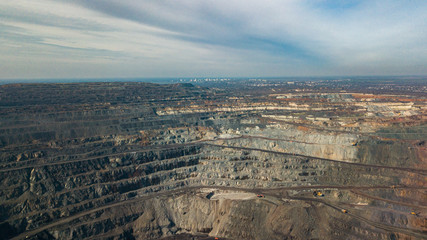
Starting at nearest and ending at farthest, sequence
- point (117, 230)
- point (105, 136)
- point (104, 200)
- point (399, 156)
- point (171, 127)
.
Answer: point (117, 230) < point (104, 200) < point (399, 156) < point (105, 136) < point (171, 127)

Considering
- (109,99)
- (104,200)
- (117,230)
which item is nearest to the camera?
(117,230)

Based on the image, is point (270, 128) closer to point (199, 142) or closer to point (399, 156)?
point (199, 142)

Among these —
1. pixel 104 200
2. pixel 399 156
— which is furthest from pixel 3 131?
pixel 399 156

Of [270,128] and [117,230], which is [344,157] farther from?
[117,230]

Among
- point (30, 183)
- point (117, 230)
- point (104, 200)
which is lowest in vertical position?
point (117, 230)

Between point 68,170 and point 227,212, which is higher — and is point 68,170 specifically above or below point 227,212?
above

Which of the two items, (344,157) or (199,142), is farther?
(199,142)

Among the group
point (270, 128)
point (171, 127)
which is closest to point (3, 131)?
point (171, 127)
